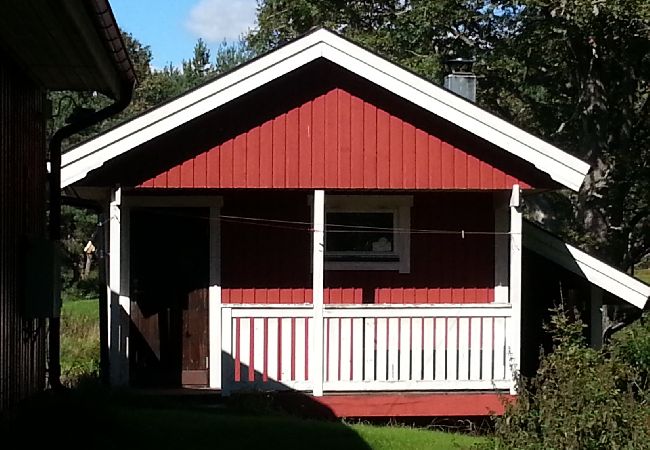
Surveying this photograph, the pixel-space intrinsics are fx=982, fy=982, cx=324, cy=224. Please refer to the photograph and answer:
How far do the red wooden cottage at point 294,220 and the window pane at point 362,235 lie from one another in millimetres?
464

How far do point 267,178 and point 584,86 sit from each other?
1178 cm

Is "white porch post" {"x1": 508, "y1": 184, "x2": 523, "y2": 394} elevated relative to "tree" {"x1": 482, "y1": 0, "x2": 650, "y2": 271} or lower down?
lower down

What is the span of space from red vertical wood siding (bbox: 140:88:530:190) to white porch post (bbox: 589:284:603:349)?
2738 mm

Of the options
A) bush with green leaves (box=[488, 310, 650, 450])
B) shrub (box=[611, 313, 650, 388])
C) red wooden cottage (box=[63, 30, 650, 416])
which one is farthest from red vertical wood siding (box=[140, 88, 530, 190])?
shrub (box=[611, 313, 650, 388])

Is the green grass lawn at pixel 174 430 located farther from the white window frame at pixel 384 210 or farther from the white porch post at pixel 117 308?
the white window frame at pixel 384 210

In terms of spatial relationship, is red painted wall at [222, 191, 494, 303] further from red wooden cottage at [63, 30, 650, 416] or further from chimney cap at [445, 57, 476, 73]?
chimney cap at [445, 57, 476, 73]

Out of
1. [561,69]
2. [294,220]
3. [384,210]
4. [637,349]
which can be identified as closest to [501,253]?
[384,210]

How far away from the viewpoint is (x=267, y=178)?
471 inches

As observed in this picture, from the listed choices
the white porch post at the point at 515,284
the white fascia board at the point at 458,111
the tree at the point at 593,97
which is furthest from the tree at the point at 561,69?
the white porch post at the point at 515,284

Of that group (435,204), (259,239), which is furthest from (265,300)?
(435,204)

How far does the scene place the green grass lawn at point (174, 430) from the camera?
7480 mm

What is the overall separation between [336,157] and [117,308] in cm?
329

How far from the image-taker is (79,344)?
18.7 metres

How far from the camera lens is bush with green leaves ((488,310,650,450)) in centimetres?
834
